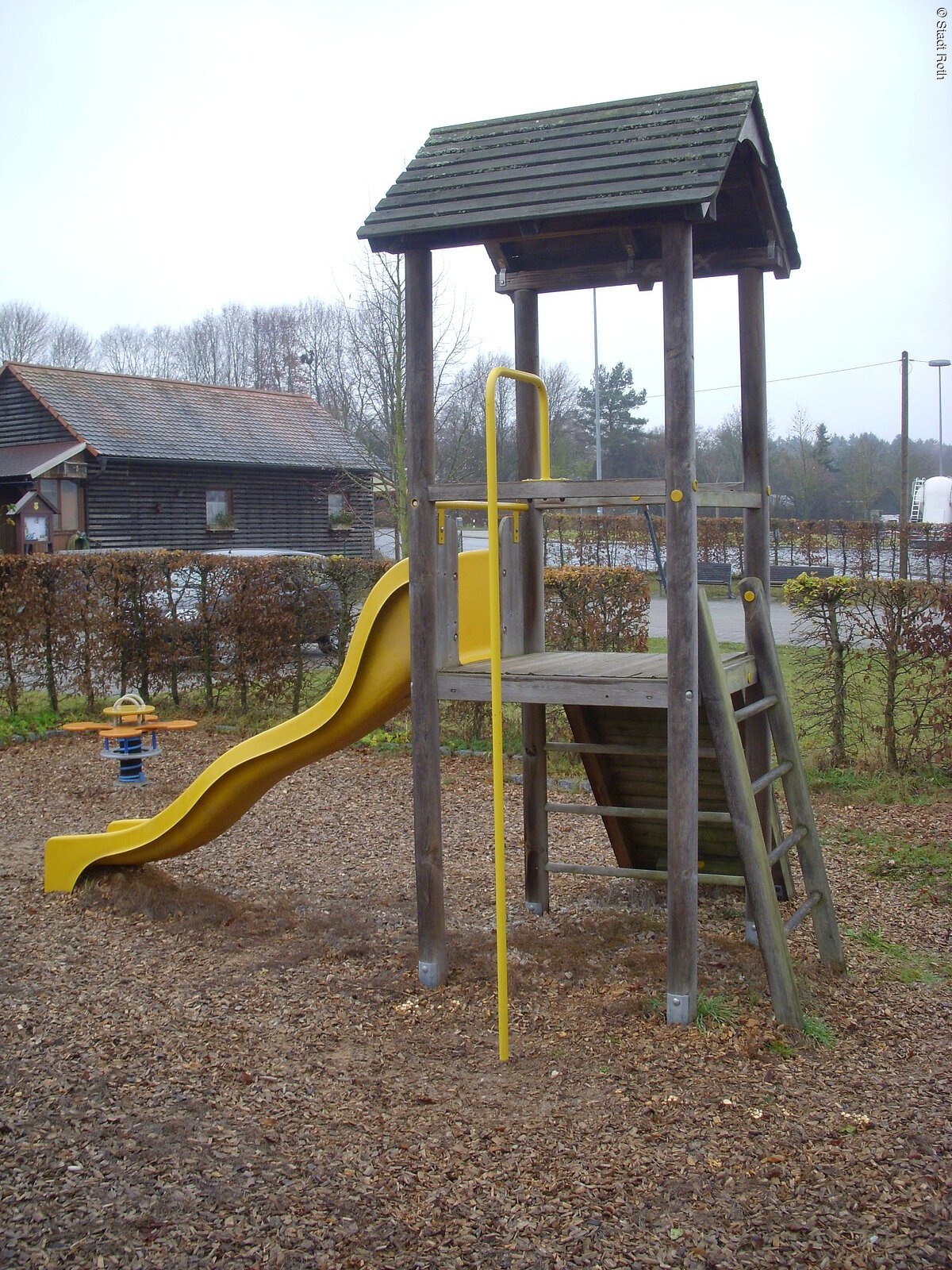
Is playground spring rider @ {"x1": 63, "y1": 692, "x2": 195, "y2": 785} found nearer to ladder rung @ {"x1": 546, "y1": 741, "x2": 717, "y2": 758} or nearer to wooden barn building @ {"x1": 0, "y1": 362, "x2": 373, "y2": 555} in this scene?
ladder rung @ {"x1": 546, "y1": 741, "x2": 717, "y2": 758}

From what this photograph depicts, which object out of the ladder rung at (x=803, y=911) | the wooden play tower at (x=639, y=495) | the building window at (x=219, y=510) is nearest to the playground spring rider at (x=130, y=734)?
the wooden play tower at (x=639, y=495)

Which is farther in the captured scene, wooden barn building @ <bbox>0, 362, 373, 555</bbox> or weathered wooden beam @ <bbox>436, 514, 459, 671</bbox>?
Answer: wooden barn building @ <bbox>0, 362, 373, 555</bbox>

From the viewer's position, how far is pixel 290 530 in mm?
29000

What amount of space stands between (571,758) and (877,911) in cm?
348

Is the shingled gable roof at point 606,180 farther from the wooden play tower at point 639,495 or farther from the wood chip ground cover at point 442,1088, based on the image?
the wood chip ground cover at point 442,1088

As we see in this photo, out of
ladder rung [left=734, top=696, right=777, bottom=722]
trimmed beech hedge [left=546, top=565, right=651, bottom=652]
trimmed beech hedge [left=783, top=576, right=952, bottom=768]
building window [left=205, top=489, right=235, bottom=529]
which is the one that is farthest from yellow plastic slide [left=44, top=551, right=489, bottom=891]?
building window [left=205, top=489, right=235, bottom=529]

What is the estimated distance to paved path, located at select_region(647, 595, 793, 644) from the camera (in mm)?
16616

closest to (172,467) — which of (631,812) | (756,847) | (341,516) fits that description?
(341,516)

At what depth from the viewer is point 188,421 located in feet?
90.8

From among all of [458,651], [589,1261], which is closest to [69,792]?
[458,651]

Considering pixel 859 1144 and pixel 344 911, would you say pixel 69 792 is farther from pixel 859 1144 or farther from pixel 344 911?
pixel 859 1144

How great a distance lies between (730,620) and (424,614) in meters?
15.7

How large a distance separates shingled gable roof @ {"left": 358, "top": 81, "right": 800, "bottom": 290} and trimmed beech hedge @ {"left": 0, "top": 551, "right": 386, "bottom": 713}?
5.89 metres

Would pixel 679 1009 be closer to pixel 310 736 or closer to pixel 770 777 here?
pixel 770 777
